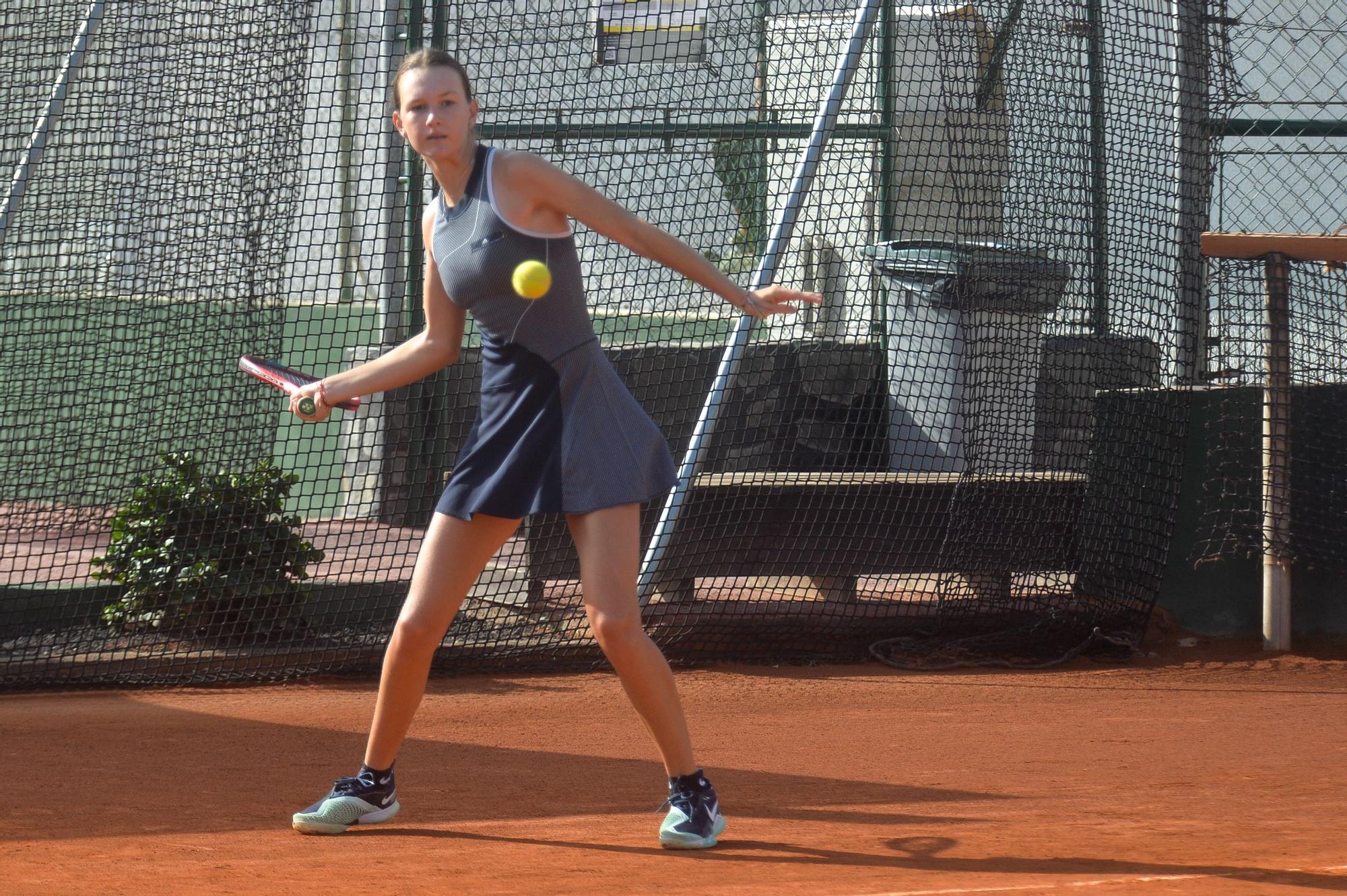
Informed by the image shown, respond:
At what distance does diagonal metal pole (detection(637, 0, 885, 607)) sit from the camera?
6.49 metres

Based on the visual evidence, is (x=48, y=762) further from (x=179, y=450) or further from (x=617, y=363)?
(x=617, y=363)

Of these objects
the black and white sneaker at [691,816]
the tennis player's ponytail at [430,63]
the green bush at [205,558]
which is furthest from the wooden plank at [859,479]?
the tennis player's ponytail at [430,63]

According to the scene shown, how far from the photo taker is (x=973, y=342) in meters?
6.64

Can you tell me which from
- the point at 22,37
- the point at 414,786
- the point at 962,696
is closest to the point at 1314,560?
the point at 962,696

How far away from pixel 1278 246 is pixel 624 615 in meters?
4.17

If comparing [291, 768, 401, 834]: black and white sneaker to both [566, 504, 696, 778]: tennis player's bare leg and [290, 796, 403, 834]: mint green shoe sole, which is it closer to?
[290, 796, 403, 834]: mint green shoe sole

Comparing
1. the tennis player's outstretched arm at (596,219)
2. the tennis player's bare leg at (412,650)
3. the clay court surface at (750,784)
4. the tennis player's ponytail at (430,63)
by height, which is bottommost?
the clay court surface at (750,784)

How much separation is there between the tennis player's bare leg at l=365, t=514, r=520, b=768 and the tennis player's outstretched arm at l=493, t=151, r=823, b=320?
2.55 ft

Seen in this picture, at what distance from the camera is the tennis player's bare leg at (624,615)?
3.65 meters

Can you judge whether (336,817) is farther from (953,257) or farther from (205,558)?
(953,257)

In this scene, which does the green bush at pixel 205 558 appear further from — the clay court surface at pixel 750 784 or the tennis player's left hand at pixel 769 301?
the tennis player's left hand at pixel 769 301

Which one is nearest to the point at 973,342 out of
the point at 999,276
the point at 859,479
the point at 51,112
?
the point at 999,276

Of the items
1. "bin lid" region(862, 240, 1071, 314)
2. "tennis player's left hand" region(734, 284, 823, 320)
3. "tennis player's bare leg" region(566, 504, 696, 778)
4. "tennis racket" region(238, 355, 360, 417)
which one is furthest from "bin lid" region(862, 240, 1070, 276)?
"tennis racket" region(238, 355, 360, 417)

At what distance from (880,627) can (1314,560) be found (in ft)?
6.59
